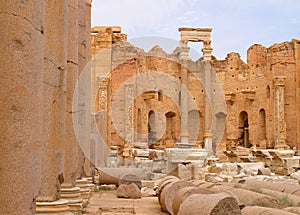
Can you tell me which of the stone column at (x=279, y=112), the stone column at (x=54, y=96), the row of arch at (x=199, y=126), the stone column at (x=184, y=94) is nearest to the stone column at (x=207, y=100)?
the row of arch at (x=199, y=126)

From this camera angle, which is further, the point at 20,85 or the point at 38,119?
the point at 38,119

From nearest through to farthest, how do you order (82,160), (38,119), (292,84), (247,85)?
(38,119) → (82,160) → (292,84) → (247,85)

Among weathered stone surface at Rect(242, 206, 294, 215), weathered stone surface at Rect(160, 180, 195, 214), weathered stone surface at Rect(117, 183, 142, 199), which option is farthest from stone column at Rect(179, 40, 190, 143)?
weathered stone surface at Rect(242, 206, 294, 215)

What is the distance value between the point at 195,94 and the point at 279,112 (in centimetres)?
582

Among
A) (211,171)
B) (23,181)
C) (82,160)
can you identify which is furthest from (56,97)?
(211,171)

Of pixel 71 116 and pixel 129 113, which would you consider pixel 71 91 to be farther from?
pixel 129 113

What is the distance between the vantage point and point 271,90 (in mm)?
31031

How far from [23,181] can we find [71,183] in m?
4.69

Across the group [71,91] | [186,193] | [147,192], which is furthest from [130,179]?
[186,193]

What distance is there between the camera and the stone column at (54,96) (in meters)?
6.06

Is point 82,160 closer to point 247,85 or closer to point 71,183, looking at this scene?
point 71,183

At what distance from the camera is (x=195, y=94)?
3288cm

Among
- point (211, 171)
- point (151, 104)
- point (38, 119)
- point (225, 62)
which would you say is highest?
point (225, 62)

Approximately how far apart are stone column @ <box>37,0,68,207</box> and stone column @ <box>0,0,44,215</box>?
6.70ft
